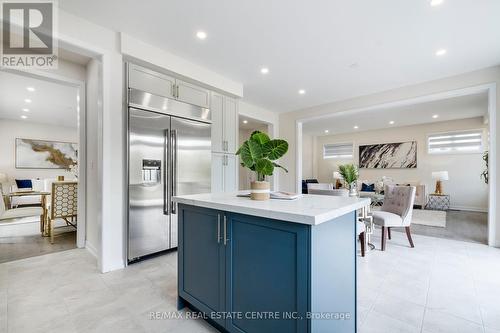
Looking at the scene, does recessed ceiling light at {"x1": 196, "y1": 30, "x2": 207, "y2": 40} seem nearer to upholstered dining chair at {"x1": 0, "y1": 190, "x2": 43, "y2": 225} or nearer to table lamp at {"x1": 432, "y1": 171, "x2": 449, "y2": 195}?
upholstered dining chair at {"x1": 0, "y1": 190, "x2": 43, "y2": 225}

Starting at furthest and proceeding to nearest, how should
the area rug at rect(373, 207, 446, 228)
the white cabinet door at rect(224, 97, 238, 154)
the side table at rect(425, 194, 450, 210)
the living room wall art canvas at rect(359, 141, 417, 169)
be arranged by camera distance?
the living room wall art canvas at rect(359, 141, 417, 169) → the side table at rect(425, 194, 450, 210) → the area rug at rect(373, 207, 446, 228) → the white cabinet door at rect(224, 97, 238, 154)

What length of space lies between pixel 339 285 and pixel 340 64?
316 cm

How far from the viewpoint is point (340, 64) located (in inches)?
133

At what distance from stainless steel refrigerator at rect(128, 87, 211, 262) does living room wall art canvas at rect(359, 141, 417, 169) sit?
7.05 meters

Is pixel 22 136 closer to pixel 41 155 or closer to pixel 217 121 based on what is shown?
pixel 41 155

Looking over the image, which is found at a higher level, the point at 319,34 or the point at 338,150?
the point at 319,34

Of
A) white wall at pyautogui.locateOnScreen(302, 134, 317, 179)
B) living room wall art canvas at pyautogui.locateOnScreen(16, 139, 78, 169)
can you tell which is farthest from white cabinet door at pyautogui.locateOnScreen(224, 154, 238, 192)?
white wall at pyautogui.locateOnScreen(302, 134, 317, 179)

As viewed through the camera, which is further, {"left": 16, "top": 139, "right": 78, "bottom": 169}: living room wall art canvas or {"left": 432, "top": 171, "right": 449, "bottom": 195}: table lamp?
{"left": 16, "top": 139, "right": 78, "bottom": 169}: living room wall art canvas

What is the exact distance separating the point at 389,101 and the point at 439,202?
4.27 m

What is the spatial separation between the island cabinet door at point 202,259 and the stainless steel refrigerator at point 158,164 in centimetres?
120

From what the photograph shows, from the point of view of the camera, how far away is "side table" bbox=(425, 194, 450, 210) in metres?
6.52

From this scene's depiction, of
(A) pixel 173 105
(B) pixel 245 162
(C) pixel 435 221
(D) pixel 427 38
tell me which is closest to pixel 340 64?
(D) pixel 427 38

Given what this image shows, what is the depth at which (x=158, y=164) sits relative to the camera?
2.88 m

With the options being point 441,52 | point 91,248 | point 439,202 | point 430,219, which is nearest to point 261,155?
point 91,248
